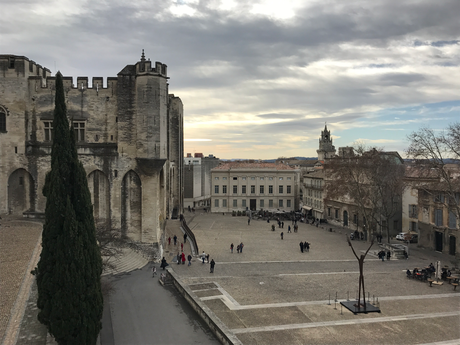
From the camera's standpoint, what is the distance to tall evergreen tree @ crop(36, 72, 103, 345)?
483 inches

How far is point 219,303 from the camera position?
59.4 feet

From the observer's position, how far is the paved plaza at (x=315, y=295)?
1480cm

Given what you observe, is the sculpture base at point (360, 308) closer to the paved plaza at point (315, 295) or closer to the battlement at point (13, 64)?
the paved plaza at point (315, 295)

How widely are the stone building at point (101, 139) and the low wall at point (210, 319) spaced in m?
9.82

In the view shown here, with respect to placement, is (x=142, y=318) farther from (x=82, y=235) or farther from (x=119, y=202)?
(x=119, y=202)

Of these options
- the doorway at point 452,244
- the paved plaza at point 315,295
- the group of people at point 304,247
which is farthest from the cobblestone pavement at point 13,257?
the doorway at point 452,244

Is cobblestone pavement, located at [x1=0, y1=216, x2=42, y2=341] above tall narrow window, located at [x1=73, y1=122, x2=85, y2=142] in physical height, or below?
below

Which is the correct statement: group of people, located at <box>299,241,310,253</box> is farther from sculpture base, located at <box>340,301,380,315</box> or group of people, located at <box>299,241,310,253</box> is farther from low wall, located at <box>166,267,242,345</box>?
low wall, located at <box>166,267,242,345</box>

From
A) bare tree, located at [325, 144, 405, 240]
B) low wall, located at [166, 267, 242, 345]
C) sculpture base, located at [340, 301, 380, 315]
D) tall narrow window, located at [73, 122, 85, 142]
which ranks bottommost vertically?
sculpture base, located at [340, 301, 380, 315]

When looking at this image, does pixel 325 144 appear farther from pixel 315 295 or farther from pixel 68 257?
pixel 68 257

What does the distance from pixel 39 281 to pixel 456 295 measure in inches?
810

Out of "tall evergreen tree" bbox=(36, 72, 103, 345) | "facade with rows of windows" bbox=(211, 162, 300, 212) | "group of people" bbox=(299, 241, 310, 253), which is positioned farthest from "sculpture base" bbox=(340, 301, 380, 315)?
"facade with rows of windows" bbox=(211, 162, 300, 212)

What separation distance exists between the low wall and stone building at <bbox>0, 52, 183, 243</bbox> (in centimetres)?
982

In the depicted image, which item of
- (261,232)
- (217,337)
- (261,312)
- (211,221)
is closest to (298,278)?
(261,312)
